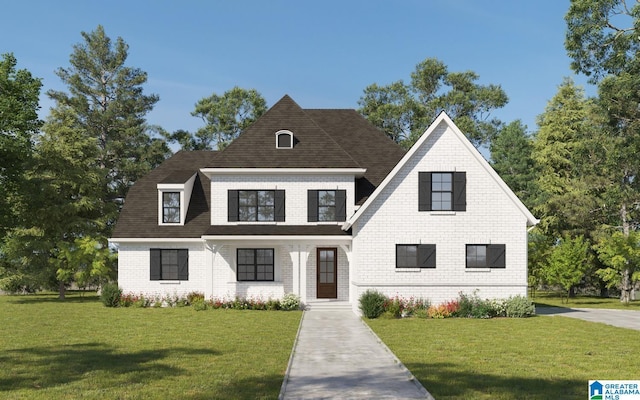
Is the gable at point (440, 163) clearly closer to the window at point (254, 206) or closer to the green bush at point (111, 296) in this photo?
the window at point (254, 206)

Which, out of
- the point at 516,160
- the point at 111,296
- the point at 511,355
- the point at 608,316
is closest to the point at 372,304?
the point at 511,355

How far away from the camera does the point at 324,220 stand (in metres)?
29.7

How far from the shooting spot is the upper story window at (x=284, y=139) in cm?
3019

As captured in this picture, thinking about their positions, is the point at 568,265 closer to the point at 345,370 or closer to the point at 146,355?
the point at 345,370

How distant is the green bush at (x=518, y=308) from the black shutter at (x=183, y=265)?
52.5 feet

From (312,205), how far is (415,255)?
6.24 m

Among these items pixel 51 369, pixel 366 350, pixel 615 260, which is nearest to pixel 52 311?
pixel 51 369

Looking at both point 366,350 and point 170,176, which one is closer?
point 366,350

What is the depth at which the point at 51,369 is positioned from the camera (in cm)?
1305

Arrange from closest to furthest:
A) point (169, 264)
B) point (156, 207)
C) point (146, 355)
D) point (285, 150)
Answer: point (146, 355) < point (285, 150) < point (169, 264) < point (156, 207)

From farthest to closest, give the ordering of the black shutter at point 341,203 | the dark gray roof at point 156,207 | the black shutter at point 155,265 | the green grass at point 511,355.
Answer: the dark gray roof at point 156,207 → the black shutter at point 155,265 → the black shutter at point 341,203 → the green grass at point 511,355

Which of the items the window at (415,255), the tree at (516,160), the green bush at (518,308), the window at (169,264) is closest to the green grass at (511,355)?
the green bush at (518,308)

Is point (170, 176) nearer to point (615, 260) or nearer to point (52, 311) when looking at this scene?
point (52, 311)

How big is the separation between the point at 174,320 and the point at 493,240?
14.2 metres
